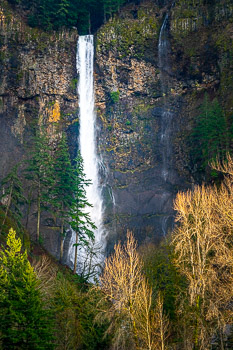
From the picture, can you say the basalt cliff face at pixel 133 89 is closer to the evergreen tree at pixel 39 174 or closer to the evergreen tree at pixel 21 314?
the evergreen tree at pixel 39 174

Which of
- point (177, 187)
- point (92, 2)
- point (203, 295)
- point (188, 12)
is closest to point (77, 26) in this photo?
point (92, 2)

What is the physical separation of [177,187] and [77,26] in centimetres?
2576

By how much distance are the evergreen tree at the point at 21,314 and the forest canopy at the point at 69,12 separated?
125ft

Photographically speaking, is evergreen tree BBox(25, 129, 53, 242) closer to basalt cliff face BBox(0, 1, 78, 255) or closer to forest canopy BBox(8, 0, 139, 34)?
basalt cliff face BBox(0, 1, 78, 255)

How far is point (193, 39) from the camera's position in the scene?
143 ft

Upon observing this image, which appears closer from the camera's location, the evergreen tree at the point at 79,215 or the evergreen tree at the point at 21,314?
the evergreen tree at the point at 21,314

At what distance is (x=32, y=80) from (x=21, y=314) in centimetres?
3480

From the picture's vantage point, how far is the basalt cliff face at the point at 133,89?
134 feet

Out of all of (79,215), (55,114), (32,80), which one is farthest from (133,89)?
(79,215)

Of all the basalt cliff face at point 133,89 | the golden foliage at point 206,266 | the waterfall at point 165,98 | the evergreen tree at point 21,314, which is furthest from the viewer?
the waterfall at point 165,98

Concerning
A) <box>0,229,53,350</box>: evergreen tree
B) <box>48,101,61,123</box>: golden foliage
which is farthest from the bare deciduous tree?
<box>48,101,61,123</box>: golden foliage

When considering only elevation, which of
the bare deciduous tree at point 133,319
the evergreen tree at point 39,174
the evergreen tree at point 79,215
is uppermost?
the evergreen tree at point 39,174

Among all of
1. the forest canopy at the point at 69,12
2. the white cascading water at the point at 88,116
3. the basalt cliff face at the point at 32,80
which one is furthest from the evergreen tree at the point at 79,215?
the forest canopy at the point at 69,12

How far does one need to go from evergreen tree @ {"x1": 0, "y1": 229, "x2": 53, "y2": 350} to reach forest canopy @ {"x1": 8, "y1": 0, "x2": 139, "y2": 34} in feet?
125
